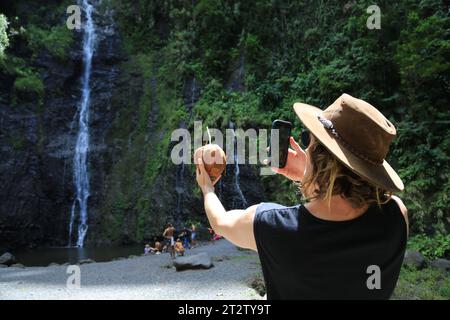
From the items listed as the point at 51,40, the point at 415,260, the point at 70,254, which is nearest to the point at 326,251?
the point at 415,260

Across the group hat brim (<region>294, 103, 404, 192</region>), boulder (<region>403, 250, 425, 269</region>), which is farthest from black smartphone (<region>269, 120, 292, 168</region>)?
boulder (<region>403, 250, 425, 269</region>)

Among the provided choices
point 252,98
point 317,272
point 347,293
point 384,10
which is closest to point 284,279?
point 317,272

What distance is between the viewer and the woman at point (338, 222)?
151 cm

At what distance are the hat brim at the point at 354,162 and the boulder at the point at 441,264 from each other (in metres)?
9.25

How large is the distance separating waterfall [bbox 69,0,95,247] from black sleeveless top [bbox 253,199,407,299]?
20.8 m

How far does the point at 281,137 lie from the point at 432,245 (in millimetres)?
10527

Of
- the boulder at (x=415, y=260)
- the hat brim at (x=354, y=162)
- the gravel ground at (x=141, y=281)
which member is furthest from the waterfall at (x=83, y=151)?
the hat brim at (x=354, y=162)

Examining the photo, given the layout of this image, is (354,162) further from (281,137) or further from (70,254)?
(70,254)

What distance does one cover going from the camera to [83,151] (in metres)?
22.2

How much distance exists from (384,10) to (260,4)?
7.77m

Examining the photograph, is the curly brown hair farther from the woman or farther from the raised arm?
the raised arm

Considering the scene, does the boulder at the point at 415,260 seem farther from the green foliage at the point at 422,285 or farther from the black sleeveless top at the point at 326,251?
the black sleeveless top at the point at 326,251

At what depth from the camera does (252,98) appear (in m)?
19.0
